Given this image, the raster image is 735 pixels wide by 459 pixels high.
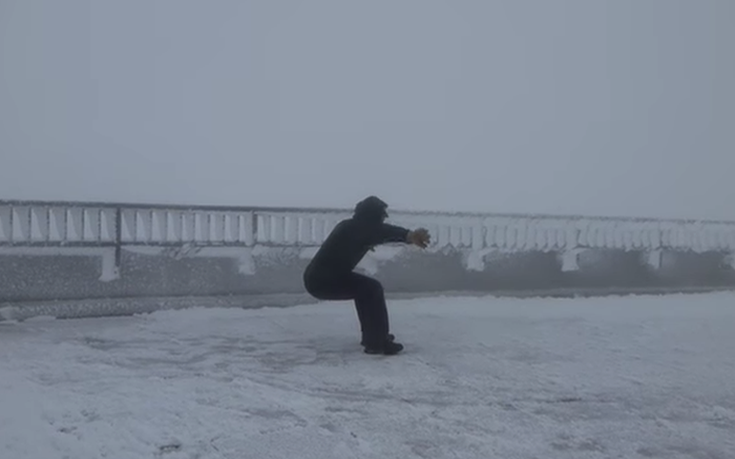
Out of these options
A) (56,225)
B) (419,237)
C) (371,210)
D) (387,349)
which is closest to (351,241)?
(371,210)

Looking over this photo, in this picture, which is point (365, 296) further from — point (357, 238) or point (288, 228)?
point (288, 228)

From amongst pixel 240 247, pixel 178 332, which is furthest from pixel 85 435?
pixel 240 247

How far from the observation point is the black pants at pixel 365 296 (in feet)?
22.4

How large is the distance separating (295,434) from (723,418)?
2.86 m

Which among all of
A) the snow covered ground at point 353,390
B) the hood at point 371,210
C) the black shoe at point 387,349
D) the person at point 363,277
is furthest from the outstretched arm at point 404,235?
the snow covered ground at point 353,390

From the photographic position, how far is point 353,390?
5406mm

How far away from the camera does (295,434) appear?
14.0 feet

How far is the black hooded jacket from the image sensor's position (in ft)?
22.6

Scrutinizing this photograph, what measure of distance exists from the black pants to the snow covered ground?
27 cm

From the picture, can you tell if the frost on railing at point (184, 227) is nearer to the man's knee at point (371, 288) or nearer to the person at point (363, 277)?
the person at point (363, 277)

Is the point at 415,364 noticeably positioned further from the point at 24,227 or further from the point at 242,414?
the point at 24,227

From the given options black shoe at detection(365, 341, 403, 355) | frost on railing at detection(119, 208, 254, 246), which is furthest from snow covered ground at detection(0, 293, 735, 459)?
frost on railing at detection(119, 208, 254, 246)

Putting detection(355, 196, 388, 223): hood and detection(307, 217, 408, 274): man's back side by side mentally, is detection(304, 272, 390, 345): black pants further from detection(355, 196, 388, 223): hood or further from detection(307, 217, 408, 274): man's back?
detection(355, 196, 388, 223): hood

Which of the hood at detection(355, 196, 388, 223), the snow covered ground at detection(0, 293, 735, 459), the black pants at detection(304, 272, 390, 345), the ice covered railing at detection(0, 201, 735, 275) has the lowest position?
the snow covered ground at detection(0, 293, 735, 459)
